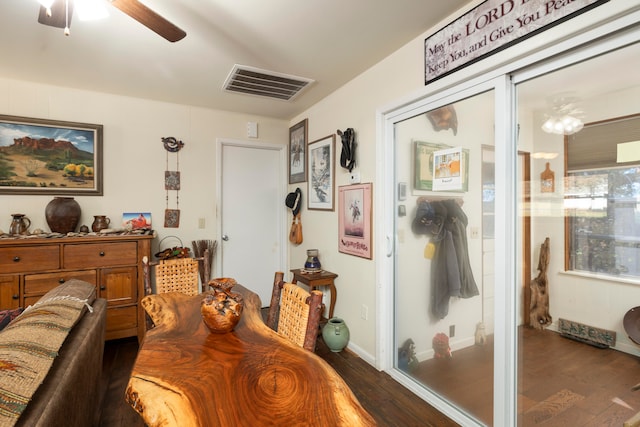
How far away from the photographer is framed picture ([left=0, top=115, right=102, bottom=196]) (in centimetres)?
289

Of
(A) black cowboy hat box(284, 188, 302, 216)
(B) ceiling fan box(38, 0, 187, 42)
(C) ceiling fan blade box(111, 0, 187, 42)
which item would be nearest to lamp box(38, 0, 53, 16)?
(B) ceiling fan box(38, 0, 187, 42)

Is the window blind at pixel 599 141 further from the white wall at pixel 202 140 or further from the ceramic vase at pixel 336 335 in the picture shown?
the ceramic vase at pixel 336 335

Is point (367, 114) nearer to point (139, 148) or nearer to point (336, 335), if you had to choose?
point (336, 335)

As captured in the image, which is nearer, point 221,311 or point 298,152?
point 221,311

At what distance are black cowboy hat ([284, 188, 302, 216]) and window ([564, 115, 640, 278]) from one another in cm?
269

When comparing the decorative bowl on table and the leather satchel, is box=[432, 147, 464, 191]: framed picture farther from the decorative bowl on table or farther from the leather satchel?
the leather satchel

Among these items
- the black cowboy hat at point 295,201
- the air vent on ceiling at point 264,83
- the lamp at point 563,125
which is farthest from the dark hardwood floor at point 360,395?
the air vent on ceiling at point 264,83

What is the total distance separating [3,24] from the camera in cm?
200

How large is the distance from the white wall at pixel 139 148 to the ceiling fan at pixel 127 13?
1.83 metres

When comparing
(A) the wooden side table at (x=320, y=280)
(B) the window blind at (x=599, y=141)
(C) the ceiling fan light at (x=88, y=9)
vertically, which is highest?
(C) the ceiling fan light at (x=88, y=9)

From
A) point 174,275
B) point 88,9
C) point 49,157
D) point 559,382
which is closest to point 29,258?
point 49,157

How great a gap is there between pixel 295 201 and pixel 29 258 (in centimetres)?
245

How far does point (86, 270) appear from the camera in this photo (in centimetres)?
277

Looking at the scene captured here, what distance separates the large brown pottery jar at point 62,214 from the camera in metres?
2.87
